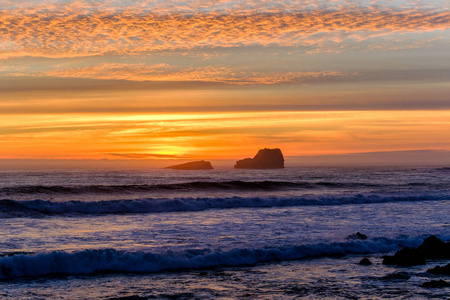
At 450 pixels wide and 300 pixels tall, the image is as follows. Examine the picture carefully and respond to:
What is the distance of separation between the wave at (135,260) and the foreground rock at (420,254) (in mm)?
2330

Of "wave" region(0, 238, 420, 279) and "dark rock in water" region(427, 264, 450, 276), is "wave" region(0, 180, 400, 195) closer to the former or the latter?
"wave" region(0, 238, 420, 279)

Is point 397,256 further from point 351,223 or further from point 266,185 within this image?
point 266,185

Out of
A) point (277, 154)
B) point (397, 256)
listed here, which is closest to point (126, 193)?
point (397, 256)

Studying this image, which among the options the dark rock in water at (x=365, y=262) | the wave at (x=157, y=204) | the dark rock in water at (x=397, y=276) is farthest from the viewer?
the wave at (x=157, y=204)

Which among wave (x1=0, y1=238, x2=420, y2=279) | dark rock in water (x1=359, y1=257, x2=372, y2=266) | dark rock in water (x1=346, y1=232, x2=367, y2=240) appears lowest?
dark rock in water (x1=359, y1=257, x2=372, y2=266)

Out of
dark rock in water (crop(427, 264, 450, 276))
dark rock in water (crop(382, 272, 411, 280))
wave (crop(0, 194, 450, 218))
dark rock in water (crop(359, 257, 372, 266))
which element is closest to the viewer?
dark rock in water (crop(382, 272, 411, 280))

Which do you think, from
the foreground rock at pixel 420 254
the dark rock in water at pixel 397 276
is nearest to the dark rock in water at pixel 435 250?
the foreground rock at pixel 420 254

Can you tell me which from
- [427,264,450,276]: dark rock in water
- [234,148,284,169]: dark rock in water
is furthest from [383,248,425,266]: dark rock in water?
[234,148,284,169]: dark rock in water

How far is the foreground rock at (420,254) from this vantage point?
14703mm

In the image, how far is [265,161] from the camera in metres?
147

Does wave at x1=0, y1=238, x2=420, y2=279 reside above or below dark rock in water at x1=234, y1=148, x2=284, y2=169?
below

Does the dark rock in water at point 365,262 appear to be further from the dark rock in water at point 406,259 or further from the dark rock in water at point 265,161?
the dark rock in water at point 265,161

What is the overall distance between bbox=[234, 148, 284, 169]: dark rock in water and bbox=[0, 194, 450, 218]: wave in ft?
339

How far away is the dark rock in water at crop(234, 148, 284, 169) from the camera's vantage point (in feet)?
478
